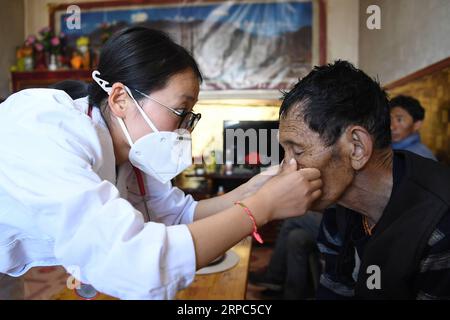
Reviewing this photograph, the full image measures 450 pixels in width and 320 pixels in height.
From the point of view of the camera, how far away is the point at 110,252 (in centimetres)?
62

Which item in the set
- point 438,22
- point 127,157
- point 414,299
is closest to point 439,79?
point 438,22

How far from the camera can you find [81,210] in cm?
63

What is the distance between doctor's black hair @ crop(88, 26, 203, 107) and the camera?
827 millimetres

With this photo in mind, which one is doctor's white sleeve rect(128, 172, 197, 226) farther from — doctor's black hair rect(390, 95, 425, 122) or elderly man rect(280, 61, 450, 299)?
doctor's black hair rect(390, 95, 425, 122)

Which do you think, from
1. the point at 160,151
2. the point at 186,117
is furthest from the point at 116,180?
the point at 186,117

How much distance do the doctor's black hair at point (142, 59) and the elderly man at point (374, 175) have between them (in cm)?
38

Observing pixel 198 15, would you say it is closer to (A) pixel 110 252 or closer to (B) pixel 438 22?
(B) pixel 438 22

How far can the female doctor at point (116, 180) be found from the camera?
0.63 metres

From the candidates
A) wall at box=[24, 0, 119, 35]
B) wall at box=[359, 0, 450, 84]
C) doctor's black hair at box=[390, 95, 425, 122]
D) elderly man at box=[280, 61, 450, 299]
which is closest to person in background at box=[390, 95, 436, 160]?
doctor's black hair at box=[390, 95, 425, 122]

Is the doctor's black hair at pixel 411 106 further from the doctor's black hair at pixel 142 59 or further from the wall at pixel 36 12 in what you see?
the wall at pixel 36 12

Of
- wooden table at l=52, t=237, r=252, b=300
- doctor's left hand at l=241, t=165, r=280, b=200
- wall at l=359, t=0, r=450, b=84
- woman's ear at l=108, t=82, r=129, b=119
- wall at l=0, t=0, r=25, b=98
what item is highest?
wall at l=359, t=0, r=450, b=84

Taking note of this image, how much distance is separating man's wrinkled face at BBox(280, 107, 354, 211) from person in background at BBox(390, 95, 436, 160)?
1.73 metres

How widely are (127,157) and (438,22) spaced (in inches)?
46.8

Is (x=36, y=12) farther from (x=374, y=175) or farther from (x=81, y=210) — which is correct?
(x=374, y=175)
